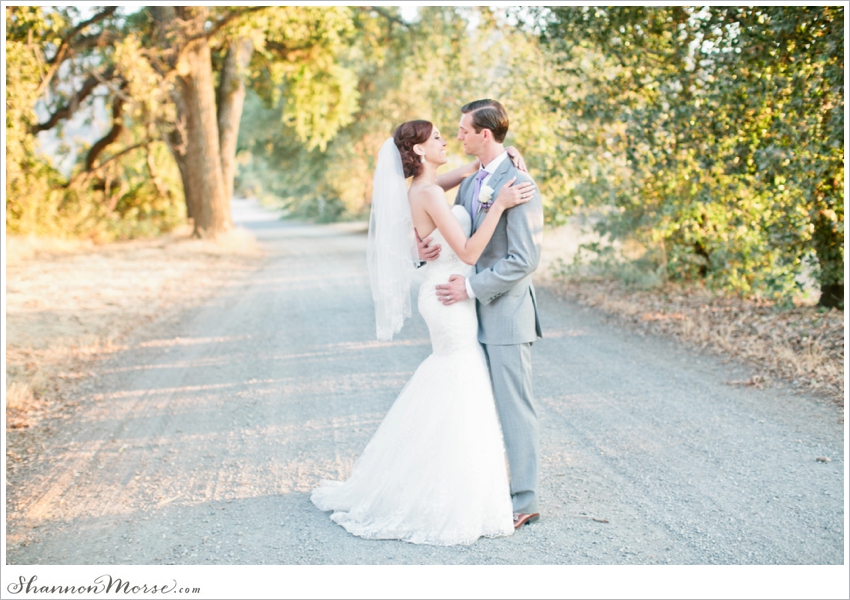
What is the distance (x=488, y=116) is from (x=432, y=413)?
170cm

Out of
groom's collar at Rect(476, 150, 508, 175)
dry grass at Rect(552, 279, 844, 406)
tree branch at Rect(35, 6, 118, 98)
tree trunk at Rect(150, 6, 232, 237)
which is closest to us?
groom's collar at Rect(476, 150, 508, 175)

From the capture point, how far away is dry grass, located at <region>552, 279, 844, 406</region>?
629 centimetres

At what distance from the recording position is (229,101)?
20.9 m

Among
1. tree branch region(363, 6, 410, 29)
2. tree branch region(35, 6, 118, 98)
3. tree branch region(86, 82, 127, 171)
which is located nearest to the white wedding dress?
tree branch region(35, 6, 118, 98)

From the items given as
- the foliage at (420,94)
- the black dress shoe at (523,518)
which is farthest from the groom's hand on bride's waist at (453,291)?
the foliage at (420,94)

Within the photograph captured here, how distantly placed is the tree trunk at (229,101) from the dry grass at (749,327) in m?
13.7

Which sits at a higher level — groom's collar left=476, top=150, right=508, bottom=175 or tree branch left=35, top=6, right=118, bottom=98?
tree branch left=35, top=6, right=118, bottom=98

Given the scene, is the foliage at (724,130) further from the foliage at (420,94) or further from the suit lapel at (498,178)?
the suit lapel at (498,178)

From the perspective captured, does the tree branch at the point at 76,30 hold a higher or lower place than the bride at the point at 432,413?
higher

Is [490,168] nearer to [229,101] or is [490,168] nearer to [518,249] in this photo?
[518,249]

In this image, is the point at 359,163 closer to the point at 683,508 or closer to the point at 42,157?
the point at 42,157

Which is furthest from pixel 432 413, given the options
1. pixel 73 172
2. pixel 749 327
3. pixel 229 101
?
pixel 73 172

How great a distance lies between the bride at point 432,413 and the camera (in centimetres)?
374

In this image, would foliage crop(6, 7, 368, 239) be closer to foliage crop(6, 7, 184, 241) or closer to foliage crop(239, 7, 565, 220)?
foliage crop(6, 7, 184, 241)
